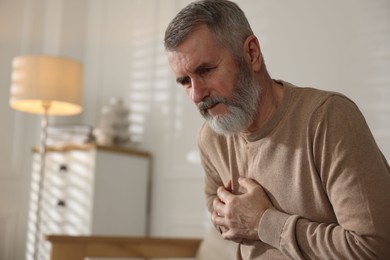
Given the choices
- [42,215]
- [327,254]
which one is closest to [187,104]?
[42,215]

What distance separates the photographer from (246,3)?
3.01 metres

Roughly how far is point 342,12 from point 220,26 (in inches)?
58.4

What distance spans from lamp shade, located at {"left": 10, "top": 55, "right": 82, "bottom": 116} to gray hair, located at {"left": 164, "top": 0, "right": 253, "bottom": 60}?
5.69 feet

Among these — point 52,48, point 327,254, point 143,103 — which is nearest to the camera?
point 327,254

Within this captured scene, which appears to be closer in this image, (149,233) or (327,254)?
(327,254)

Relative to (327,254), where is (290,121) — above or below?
above

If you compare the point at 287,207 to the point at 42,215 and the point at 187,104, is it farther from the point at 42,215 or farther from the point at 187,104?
the point at 42,215

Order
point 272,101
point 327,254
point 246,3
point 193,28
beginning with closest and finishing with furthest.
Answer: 1. point 327,254
2. point 193,28
3. point 272,101
4. point 246,3

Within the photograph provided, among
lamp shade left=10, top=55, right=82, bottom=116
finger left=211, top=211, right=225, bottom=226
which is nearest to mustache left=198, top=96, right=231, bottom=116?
finger left=211, top=211, right=225, bottom=226

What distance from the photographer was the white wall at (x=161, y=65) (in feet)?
7.91

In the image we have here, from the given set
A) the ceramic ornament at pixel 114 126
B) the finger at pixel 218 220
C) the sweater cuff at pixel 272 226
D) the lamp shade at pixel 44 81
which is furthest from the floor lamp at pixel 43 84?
the sweater cuff at pixel 272 226

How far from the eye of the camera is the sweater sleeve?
1.07 m

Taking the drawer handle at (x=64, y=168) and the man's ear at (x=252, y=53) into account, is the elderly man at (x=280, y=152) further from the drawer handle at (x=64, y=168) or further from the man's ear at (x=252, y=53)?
the drawer handle at (x=64, y=168)

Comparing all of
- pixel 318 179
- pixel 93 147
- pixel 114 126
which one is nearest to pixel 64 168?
pixel 93 147
